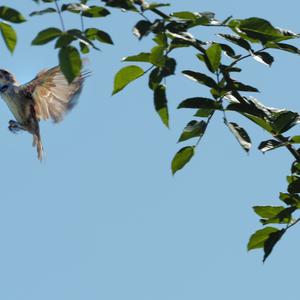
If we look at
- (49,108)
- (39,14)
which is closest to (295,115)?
(39,14)

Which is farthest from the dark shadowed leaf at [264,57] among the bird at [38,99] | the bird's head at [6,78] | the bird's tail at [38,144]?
the bird's head at [6,78]

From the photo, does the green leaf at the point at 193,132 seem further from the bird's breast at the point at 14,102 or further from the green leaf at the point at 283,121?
the bird's breast at the point at 14,102

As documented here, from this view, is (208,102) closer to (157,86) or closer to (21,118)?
(157,86)

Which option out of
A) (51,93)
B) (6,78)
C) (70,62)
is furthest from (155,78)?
(6,78)

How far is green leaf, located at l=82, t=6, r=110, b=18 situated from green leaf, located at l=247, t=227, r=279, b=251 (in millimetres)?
971

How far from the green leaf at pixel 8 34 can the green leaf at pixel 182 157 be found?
2.23 feet

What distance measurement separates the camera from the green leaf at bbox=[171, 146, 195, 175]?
2.91 m

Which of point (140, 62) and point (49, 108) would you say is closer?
point (140, 62)

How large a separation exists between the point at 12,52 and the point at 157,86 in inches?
18.5

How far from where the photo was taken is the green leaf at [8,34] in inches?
102

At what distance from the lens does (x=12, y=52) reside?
253 centimetres

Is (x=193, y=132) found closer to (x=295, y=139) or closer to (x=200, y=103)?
(x=200, y=103)

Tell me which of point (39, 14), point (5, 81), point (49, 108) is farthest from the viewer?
point (5, 81)

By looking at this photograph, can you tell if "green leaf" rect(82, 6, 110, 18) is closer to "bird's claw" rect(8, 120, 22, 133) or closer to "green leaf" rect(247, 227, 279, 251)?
"green leaf" rect(247, 227, 279, 251)
